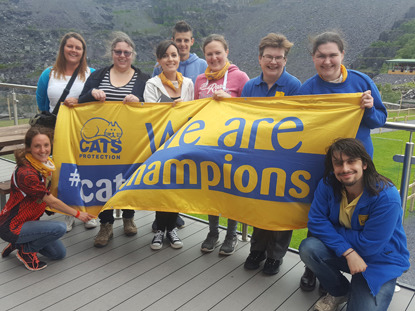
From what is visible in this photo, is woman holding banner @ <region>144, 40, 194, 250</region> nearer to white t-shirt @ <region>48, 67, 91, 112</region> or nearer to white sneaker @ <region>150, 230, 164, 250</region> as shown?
white sneaker @ <region>150, 230, 164, 250</region>

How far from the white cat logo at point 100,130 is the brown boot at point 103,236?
0.69 m

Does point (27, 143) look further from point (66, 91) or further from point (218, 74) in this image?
point (218, 74)

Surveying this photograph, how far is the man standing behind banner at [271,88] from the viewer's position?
2.34 m

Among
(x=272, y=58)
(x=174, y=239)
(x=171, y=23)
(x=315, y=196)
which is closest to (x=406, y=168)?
(x=315, y=196)

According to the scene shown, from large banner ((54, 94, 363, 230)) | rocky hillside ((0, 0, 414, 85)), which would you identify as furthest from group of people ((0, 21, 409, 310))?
rocky hillside ((0, 0, 414, 85))

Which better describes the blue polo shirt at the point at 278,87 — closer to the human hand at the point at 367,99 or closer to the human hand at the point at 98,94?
the human hand at the point at 367,99

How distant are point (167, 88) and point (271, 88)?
81 centimetres

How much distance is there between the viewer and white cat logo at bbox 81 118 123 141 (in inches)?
110

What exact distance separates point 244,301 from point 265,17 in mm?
66922

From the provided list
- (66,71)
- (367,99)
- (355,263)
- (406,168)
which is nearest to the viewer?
(355,263)

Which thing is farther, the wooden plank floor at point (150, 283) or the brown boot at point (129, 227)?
the brown boot at point (129, 227)

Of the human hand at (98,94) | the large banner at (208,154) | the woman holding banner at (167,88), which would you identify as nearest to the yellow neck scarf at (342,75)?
the large banner at (208,154)

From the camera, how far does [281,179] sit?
224cm

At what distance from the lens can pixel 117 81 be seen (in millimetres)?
2840
